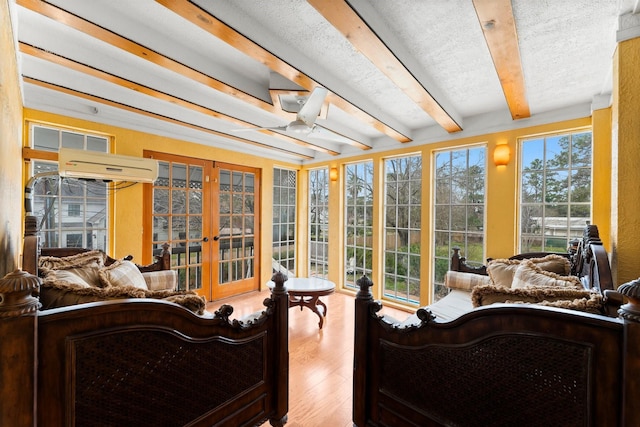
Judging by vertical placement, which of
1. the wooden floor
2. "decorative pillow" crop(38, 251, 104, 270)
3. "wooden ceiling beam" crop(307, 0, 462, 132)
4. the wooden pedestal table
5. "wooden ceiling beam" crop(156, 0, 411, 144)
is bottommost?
the wooden floor

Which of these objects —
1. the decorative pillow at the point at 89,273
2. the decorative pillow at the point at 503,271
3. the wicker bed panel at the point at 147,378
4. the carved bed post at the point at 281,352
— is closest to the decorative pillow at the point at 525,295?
the decorative pillow at the point at 503,271

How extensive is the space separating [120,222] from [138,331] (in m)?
2.71

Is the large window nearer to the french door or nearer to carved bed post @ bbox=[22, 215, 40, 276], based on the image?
the french door

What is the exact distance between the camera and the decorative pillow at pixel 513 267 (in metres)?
2.20

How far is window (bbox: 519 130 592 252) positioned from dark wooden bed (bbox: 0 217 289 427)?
3.05m

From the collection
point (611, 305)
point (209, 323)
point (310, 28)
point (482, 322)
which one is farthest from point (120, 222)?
point (611, 305)

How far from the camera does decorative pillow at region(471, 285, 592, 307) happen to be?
4.42 ft

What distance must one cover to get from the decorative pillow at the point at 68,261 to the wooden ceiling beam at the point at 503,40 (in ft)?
9.16

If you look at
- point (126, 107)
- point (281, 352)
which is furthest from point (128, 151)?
point (281, 352)

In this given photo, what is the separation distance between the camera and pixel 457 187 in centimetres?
355

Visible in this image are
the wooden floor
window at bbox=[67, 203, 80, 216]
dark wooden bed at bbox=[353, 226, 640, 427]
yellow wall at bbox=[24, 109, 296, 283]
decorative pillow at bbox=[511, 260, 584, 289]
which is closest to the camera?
dark wooden bed at bbox=[353, 226, 640, 427]

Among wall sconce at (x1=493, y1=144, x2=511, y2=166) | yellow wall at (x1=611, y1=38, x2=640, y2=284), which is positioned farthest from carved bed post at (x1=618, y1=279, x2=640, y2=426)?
Result: wall sconce at (x1=493, y1=144, x2=511, y2=166)

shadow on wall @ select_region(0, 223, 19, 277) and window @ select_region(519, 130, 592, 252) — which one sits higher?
window @ select_region(519, 130, 592, 252)

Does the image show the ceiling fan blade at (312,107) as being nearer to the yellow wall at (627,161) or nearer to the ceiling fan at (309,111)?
the ceiling fan at (309,111)
